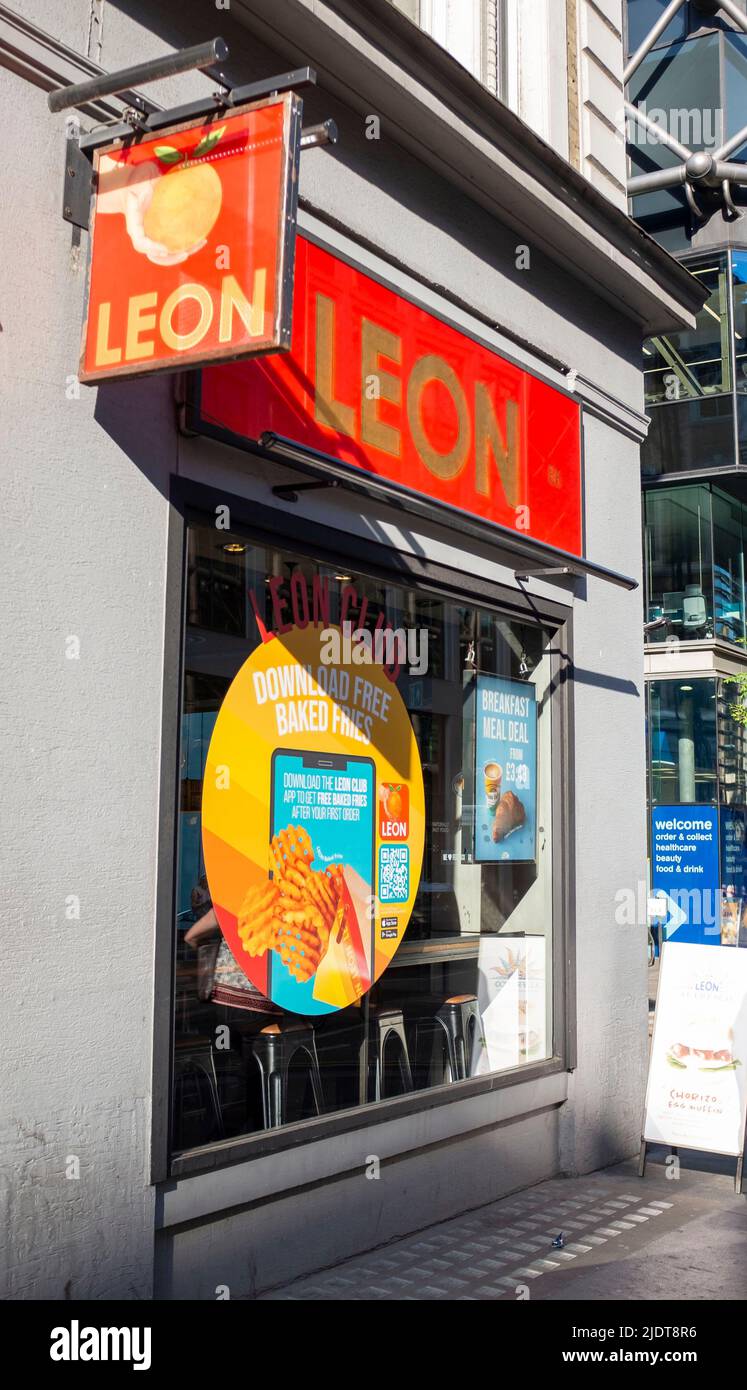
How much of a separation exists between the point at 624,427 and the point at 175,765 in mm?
5286

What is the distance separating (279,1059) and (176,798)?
1517mm

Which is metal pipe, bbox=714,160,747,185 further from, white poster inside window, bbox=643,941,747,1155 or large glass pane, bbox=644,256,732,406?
white poster inside window, bbox=643,941,747,1155

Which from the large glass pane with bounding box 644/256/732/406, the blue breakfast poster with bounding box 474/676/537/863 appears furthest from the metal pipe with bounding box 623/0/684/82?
the blue breakfast poster with bounding box 474/676/537/863

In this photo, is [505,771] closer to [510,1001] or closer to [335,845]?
[510,1001]

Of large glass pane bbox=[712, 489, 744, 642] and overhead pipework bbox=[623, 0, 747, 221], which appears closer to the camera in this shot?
overhead pipework bbox=[623, 0, 747, 221]

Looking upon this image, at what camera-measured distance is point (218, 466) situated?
5.52 metres

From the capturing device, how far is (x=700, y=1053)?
7.64 m

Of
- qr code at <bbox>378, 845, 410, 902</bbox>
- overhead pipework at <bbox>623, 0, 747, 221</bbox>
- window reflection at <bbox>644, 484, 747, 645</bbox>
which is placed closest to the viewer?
qr code at <bbox>378, 845, 410, 902</bbox>

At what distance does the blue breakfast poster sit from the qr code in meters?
0.84

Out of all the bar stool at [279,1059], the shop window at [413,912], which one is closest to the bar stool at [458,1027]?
the shop window at [413,912]

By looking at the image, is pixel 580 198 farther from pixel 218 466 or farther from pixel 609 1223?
pixel 609 1223

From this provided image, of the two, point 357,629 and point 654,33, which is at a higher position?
point 654,33

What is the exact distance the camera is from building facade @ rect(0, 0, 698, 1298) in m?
4.62

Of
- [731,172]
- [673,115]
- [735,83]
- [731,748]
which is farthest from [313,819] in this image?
[673,115]
